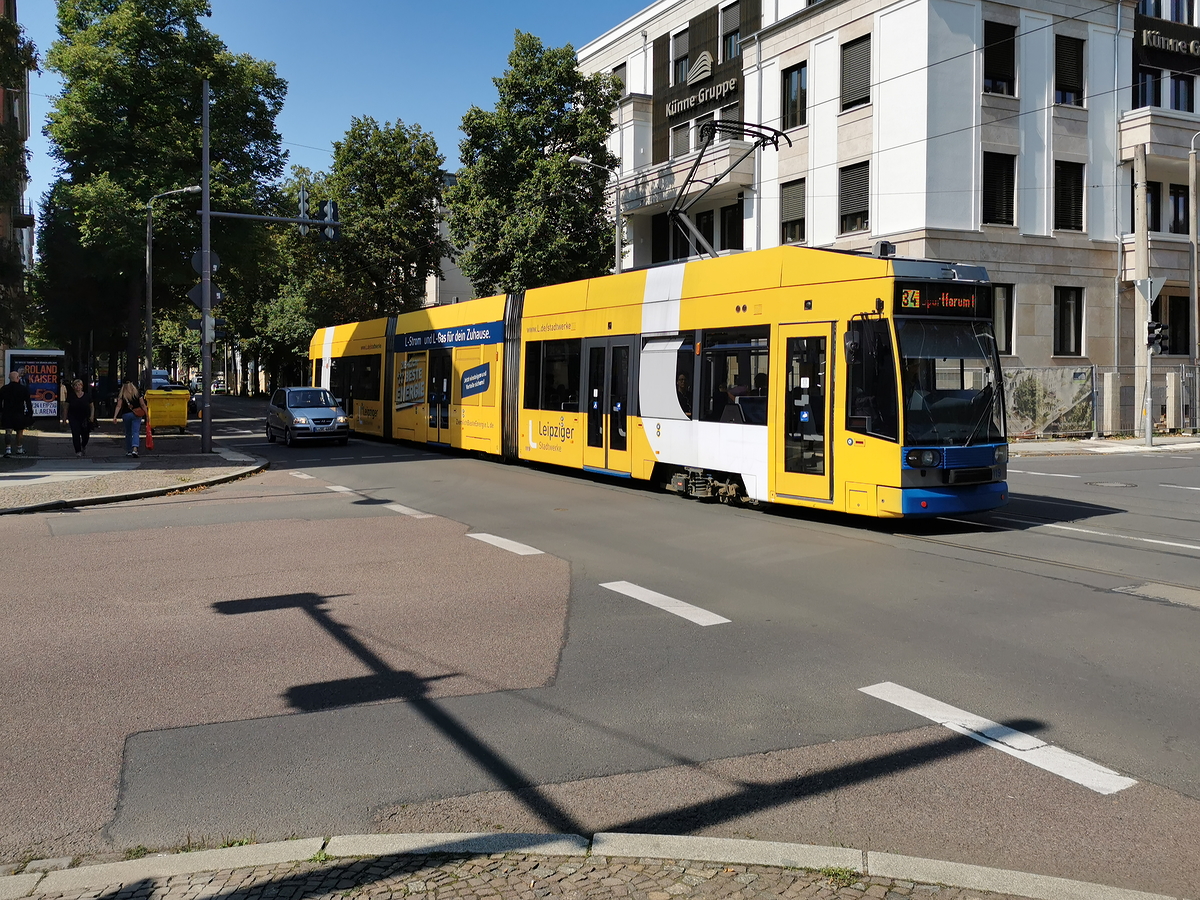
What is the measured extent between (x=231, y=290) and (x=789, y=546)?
A: 3491cm

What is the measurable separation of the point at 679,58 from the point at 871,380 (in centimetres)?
3006

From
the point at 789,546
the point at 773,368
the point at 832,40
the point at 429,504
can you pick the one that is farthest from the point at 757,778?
the point at 832,40

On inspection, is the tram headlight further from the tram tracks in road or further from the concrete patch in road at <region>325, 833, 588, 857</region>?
the concrete patch in road at <region>325, 833, 588, 857</region>

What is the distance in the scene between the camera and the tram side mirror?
37.6ft

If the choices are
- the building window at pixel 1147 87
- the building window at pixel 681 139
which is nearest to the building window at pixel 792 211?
the building window at pixel 681 139

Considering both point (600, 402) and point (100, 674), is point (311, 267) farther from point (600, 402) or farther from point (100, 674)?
point (100, 674)

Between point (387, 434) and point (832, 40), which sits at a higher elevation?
point (832, 40)

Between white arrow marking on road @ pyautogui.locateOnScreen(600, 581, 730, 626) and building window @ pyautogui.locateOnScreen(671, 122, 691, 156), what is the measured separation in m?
30.9

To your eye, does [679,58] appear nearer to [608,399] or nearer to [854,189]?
[854,189]

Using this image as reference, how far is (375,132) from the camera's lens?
4403cm

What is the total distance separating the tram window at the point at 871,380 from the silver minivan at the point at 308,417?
58.3ft

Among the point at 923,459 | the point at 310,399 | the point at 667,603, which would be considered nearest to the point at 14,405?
the point at 310,399

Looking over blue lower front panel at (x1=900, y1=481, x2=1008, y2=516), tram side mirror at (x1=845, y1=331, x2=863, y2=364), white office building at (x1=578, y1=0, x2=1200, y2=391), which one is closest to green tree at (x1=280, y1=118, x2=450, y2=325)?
white office building at (x1=578, y1=0, x2=1200, y2=391)

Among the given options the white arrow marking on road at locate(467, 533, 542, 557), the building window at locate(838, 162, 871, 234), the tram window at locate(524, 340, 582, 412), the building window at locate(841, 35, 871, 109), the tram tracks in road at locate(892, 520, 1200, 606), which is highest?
the building window at locate(841, 35, 871, 109)
